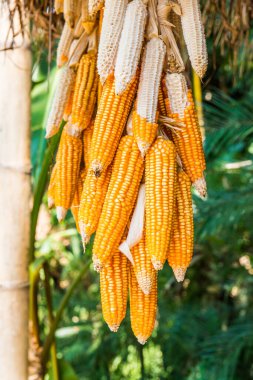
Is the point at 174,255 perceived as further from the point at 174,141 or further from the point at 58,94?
the point at 58,94

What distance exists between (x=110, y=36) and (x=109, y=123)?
4.3 inches

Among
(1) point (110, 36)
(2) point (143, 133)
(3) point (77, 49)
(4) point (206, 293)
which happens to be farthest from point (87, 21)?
(4) point (206, 293)

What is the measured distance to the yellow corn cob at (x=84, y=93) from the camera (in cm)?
75

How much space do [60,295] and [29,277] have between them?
173cm

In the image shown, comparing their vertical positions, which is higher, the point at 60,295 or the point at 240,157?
the point at 240,157

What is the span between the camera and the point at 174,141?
70 centimetres

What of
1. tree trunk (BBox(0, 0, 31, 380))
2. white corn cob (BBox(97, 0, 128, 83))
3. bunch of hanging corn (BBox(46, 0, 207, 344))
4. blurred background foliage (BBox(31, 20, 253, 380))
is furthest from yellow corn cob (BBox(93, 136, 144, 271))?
blurred background foliage (BBox(31, 20, 253, 380))

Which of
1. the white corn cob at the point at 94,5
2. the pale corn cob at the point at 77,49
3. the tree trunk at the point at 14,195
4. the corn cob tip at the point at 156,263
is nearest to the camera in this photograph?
the corn cob tip at the point at 156,263

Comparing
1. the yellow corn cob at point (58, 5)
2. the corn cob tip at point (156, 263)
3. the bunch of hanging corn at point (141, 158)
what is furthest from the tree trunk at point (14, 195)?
the corn cob tip at point (156, 263)

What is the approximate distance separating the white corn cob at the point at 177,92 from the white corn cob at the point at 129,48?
2.4 inches

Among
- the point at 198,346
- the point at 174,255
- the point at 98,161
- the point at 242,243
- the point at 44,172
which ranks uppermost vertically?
the point at 98,161

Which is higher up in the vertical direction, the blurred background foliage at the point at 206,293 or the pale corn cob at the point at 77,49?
the pale corn cob at the point at 77,49

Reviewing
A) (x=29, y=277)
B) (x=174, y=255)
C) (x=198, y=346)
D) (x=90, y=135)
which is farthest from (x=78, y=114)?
(x=198, y=346)

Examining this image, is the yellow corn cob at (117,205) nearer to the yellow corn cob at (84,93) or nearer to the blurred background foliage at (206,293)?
the yellow corn cob at (84,93)
